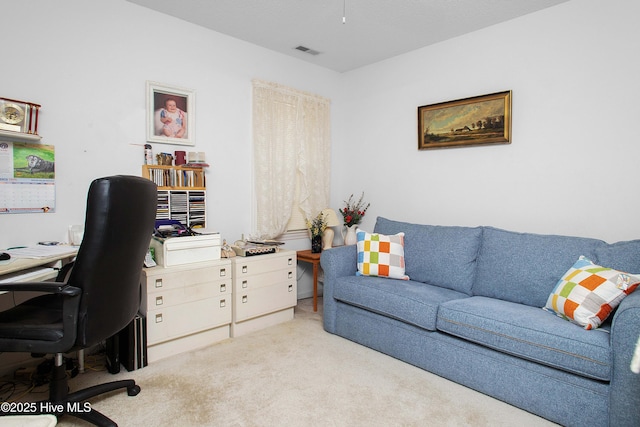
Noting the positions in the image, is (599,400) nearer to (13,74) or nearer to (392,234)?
(392,234)

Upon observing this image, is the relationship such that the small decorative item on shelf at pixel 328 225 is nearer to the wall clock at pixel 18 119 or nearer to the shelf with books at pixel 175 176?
the shelf with books at pixel 175 176

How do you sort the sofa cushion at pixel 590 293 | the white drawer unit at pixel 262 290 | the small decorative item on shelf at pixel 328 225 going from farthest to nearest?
the small decorative item on shelf at pixel 328 225 → the white drawer unit at pixel 262 290 → the sofa cushion at pixel 590 293

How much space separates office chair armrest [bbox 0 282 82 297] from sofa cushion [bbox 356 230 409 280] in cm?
207

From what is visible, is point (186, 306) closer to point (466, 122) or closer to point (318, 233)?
point (318, 233)

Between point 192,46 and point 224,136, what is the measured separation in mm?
791

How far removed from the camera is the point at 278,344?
286 cm

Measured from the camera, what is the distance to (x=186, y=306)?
8.78ft

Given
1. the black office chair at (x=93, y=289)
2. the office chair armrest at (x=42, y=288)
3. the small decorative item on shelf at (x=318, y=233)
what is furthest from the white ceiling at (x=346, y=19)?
Result: the office chair armrest at (x=42, y=288)

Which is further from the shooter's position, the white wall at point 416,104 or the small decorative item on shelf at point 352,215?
the small decorative item on shelf at point 352,215

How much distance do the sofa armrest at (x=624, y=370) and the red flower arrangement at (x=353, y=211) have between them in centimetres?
260

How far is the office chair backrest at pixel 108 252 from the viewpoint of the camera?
5.09ft

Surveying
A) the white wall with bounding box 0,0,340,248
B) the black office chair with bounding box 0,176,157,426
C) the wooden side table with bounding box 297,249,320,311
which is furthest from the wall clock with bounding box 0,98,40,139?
the wooden side table with bounding box 297,249,320,311

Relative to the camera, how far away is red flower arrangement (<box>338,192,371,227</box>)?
407cm

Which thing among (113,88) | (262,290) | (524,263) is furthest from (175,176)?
(524,263)
